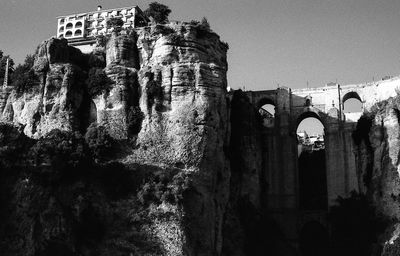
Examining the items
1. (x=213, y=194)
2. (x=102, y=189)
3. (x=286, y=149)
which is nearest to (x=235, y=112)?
(x=286, y=149)

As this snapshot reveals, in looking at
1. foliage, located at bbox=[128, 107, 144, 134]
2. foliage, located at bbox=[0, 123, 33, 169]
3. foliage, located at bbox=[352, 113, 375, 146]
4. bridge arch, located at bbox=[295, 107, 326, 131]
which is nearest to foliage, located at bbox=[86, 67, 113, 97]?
foliage, located at bbox=[128, 107, 144, 134]

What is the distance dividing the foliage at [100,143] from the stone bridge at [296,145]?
73.3 ft

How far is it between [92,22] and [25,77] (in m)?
19.5

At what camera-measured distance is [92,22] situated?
238 ft

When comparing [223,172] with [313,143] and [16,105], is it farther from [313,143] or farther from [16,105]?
[313,143]

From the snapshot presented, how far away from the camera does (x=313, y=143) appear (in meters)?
81.5

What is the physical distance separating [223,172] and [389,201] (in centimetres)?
1717

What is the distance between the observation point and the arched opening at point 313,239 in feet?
213

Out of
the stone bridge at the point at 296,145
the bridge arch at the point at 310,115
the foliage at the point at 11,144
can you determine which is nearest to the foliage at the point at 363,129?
the stone bridge at the point at 296,145

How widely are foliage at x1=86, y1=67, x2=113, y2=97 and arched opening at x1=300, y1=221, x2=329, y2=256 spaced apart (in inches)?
1018

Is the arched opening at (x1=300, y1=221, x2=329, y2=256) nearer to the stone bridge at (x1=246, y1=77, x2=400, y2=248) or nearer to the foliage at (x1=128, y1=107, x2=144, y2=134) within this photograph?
the stone bridge at (x1=246, y1=77, x2=400, y2=248)

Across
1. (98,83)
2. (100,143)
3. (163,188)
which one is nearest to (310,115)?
(98,83)

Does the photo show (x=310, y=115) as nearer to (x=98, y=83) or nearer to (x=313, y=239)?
(x=313, y=239)

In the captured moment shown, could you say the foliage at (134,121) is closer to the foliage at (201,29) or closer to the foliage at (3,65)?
the foliage at (201,29)
